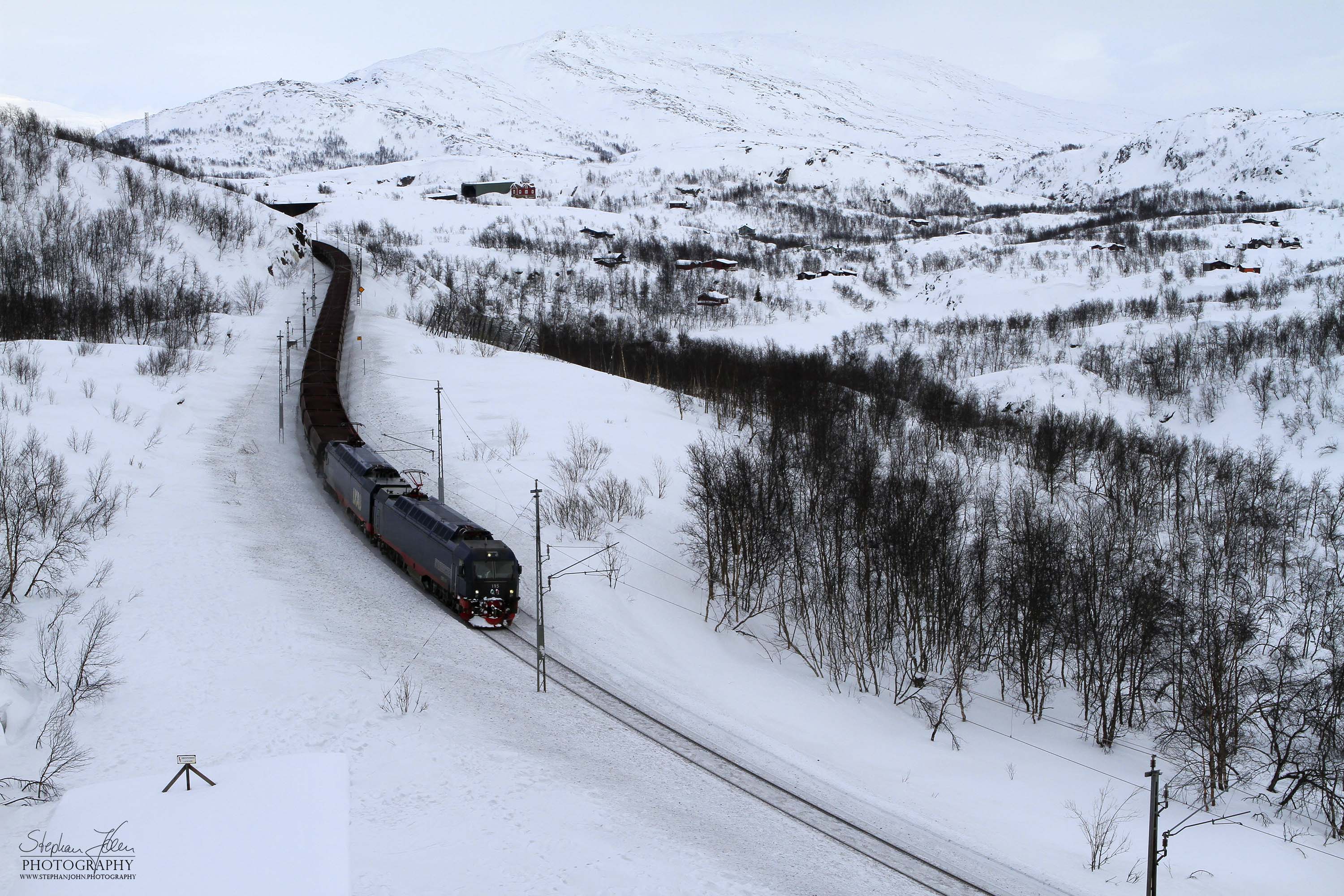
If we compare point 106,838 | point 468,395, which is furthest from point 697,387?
point 106,838

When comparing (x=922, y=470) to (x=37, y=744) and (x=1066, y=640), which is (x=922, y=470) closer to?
(x=1066, y=640)

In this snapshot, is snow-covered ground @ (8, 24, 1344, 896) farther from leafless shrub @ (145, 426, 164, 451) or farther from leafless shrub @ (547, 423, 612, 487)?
leafless shrub @ (547, 423, 612, 487)

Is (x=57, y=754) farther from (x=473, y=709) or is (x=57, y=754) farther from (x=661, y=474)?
(x=661, y=474)

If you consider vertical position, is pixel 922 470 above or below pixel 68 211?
below

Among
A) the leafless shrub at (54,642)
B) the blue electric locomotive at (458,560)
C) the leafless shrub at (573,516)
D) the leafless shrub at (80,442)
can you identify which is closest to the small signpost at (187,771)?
the leafless shrub at (54,642)

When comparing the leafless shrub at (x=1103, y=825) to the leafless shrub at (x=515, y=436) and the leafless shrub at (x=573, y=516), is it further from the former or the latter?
the leafless shrub at (x=515, y=436)

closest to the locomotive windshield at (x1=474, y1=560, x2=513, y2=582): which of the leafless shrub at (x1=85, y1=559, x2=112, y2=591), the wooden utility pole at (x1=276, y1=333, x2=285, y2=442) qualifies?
the leafless shrub at (x1=85, y1=559, x2=112, y2=591)
